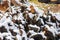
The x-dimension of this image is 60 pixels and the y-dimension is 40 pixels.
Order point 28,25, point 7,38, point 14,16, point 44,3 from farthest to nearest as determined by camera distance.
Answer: point 44,3 → point 14,16 → point 28,25 → point 7,38

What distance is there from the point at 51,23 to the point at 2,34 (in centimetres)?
59

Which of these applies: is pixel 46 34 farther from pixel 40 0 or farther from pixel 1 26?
pixel 40 0

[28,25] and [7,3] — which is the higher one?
[7,3]

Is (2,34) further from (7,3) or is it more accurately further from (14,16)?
(7,3)

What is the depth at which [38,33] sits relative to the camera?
179cm

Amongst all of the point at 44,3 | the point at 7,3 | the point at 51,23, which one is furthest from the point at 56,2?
the point at 51,23

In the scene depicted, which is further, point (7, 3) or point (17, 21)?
point (7, 3)

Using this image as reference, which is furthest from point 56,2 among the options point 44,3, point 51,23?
point 51,23

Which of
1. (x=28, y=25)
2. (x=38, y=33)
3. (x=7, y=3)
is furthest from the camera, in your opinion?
(x=7, y=3)

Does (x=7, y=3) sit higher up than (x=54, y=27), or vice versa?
(x=7, y=3)

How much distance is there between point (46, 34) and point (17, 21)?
1.22 ft

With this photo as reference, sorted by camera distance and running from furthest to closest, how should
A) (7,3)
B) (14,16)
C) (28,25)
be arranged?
(7,3) → (14,16) → (28,25)

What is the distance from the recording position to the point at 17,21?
1.97m

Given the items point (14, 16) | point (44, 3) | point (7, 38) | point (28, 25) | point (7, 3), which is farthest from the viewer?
point (44, 3)
